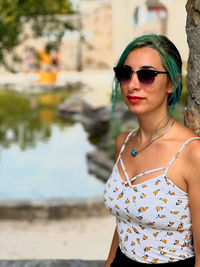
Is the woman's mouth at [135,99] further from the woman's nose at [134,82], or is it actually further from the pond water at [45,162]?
the pond water at [45,162]

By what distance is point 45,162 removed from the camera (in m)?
8.83

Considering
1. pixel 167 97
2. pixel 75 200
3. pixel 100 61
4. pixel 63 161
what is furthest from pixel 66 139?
pixel 100 61

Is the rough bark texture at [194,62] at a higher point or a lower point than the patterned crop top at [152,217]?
higher

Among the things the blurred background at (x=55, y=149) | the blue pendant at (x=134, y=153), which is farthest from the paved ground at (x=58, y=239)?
the blue pendant at (x=134, y=153)

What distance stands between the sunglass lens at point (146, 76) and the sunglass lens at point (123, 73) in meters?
0.05

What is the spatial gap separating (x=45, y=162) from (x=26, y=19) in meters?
3.00

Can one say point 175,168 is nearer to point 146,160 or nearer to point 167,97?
point 146,160

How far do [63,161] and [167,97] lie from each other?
7404 mm

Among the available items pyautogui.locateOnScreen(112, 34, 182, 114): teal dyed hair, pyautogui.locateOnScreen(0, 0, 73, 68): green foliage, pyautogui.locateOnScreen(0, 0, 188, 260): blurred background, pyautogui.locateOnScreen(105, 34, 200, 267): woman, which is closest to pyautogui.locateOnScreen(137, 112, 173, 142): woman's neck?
pyautogui.locateOnScreen(105, 34, 200, 267): woman

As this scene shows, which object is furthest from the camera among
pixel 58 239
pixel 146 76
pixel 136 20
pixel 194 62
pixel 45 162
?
pixel 136 20

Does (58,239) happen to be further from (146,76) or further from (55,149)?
(55,149)

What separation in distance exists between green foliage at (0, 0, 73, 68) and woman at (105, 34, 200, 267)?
5.10 metres

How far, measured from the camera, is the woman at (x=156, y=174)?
1451mm

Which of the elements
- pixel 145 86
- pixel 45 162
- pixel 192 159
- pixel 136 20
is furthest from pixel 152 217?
pixel 136 20
